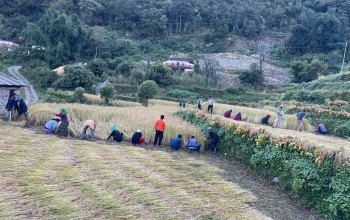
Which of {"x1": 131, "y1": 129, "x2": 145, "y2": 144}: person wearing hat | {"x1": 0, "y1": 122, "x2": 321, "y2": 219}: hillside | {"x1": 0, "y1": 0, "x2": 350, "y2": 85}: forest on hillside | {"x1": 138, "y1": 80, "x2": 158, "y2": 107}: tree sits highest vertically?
{"x1": 0, "y1": 0, "x2": 350, "y2": 85}: forest on hillside

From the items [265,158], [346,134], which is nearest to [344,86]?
[346,134]

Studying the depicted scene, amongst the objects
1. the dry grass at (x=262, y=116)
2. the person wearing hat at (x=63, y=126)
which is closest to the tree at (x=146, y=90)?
the dry grass at (x=262, y=116)

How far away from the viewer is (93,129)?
11.5 meters

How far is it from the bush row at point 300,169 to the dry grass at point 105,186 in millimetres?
1161

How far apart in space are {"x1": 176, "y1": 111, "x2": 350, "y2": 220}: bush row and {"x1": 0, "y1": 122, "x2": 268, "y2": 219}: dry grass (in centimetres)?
116

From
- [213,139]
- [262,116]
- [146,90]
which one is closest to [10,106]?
[213,139]

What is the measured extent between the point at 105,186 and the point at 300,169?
4127 mm

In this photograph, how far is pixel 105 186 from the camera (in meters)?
6.36

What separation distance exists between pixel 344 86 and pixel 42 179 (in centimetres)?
2327

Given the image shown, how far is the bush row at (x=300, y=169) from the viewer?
21.2ft

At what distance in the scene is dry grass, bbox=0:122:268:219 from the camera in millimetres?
5230

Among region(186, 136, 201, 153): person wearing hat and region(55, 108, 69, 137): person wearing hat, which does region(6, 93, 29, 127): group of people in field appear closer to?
region(55, 108, 69, 137): person wearing hat

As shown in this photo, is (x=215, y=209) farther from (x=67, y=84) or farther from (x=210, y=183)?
(x=67, y=84)

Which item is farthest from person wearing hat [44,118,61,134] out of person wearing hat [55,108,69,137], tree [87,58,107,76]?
tree [87,58,107,76]
